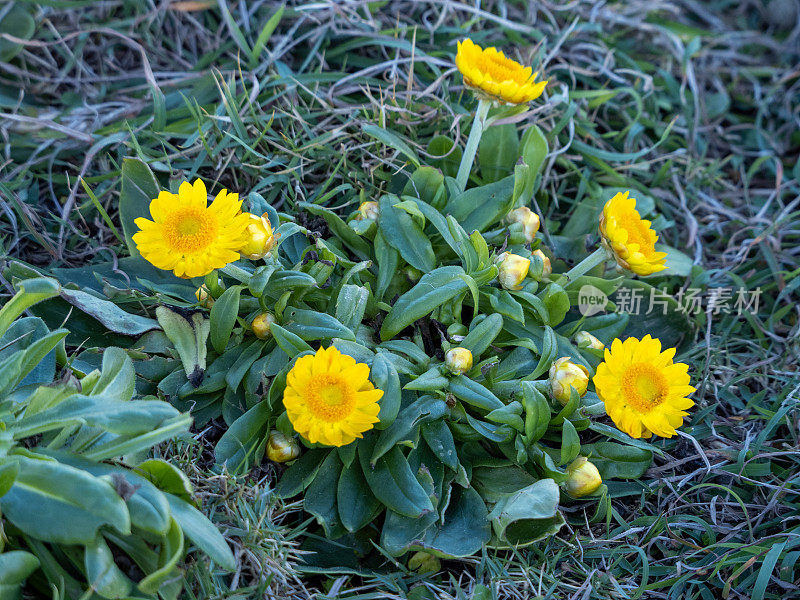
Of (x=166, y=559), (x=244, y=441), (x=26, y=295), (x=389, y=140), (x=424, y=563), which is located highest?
(x=389, y=140)

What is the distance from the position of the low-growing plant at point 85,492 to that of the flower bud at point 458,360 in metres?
0.69

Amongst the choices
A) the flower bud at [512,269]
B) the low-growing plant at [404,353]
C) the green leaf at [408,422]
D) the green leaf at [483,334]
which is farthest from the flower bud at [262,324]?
the flower bud at [512,269]

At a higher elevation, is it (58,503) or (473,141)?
(473,141)

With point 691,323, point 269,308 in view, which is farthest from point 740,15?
point 269,308

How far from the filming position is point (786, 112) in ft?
10.6

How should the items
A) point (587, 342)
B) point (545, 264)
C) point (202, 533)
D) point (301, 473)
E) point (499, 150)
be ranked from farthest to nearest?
1. point (499, 150)
2. point (545, 264)
3. point (587, 342)
4. point (301, 473)
5. point (202, 533)

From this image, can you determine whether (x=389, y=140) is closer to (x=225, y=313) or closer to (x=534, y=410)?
(x=225, y=313)

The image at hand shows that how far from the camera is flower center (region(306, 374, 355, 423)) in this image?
5.34ft

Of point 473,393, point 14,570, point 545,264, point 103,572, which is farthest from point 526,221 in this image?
point 14,570

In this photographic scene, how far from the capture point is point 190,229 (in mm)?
1739

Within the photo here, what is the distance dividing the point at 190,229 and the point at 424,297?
0.65 m

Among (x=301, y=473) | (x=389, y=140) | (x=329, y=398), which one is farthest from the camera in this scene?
(x=389, y=140)

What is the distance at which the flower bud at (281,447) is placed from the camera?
1808 mm

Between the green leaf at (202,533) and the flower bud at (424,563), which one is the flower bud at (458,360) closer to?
the flower bud at (424,563)
